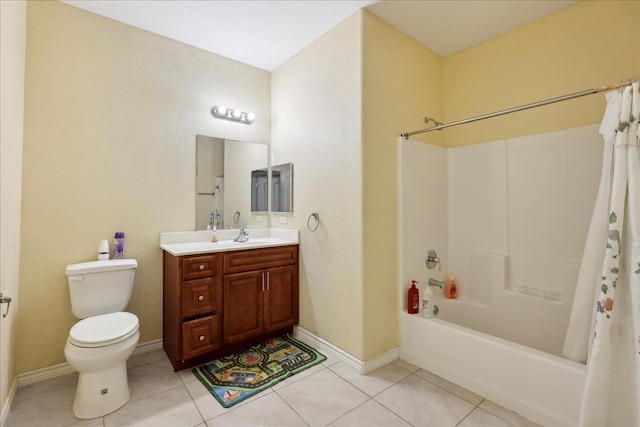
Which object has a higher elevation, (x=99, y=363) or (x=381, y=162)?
(x=381, y=162)

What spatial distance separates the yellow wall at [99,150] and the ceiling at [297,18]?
0.21m

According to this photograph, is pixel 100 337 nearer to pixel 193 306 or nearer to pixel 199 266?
pixel 193 306

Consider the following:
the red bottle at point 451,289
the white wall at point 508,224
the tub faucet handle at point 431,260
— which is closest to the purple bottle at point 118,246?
the white wall at point 508,224

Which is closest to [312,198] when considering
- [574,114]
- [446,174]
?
[446,174]

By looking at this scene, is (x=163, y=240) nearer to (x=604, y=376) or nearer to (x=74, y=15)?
(x=74, y=15)

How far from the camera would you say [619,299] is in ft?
4.47

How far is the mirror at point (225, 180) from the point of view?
8.75ft

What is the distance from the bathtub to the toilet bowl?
1917mm

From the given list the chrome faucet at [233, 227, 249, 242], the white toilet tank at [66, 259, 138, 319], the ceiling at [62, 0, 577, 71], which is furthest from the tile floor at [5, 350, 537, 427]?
the ceiling at [62, 0, 577, 71]

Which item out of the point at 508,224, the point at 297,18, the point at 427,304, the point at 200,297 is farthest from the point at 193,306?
the point at 508,224

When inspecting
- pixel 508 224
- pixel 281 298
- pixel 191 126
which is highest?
pixel 191 126

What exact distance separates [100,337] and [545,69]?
352 centimetres

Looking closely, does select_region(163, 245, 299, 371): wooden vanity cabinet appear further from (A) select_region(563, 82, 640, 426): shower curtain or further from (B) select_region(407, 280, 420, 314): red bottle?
(A) select_region(563, 82, 640, 426): shower curtain

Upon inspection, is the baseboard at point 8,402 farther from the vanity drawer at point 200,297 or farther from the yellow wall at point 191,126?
the vanity drawer at point 200,297
